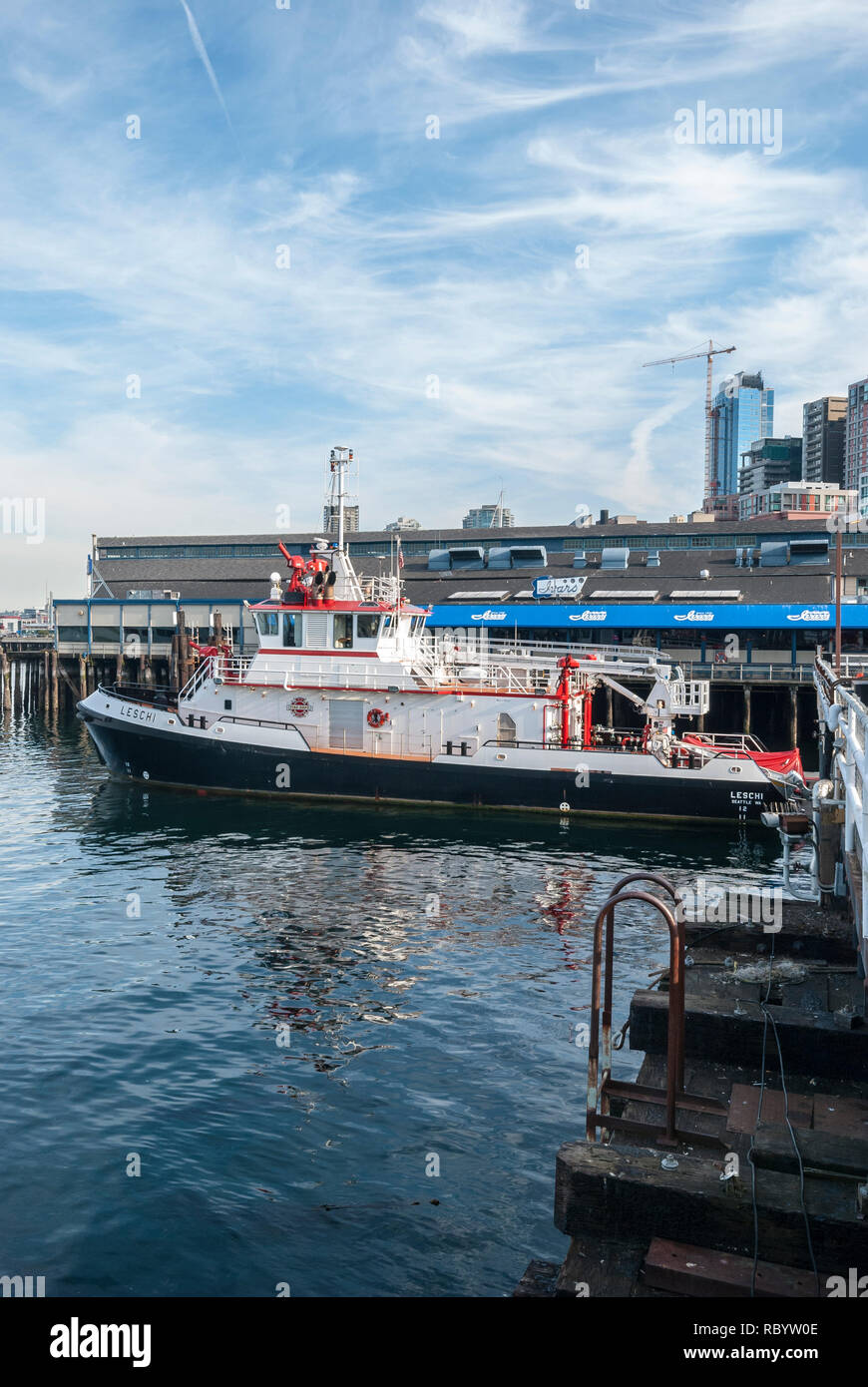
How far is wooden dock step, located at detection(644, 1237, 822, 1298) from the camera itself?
22.7 feet

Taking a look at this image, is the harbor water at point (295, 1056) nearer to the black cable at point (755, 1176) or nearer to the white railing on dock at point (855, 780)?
the black cable at point (755, 1176)

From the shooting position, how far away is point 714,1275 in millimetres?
7086

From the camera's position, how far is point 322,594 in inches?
1378

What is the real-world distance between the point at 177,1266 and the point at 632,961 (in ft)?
34.1

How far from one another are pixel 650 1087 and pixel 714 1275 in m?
2.50

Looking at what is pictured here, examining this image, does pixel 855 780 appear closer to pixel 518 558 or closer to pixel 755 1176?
pixel 755 1176

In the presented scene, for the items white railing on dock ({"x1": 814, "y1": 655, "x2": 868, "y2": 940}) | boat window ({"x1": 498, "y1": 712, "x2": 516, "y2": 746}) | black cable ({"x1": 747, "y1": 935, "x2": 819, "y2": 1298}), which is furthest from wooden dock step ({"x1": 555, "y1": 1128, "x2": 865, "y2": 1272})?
boat window ({"x1": 498, "y1": 712, "x2": 516, "y2": 746})

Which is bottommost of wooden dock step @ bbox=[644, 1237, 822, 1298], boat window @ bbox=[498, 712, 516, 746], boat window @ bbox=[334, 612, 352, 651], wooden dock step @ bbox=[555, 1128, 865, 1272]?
wooden dock step @ bbox=[644, 1237, 822, 1298]

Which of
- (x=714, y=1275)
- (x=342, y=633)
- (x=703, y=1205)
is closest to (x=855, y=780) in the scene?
(x=703, y=1205)

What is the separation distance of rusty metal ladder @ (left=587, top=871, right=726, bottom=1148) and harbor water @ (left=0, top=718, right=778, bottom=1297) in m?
1.81

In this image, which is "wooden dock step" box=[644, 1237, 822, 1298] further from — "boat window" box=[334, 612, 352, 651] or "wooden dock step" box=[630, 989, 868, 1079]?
"boat window" box=[334, 612, 352, 651]

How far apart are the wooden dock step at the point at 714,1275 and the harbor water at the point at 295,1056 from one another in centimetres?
223
